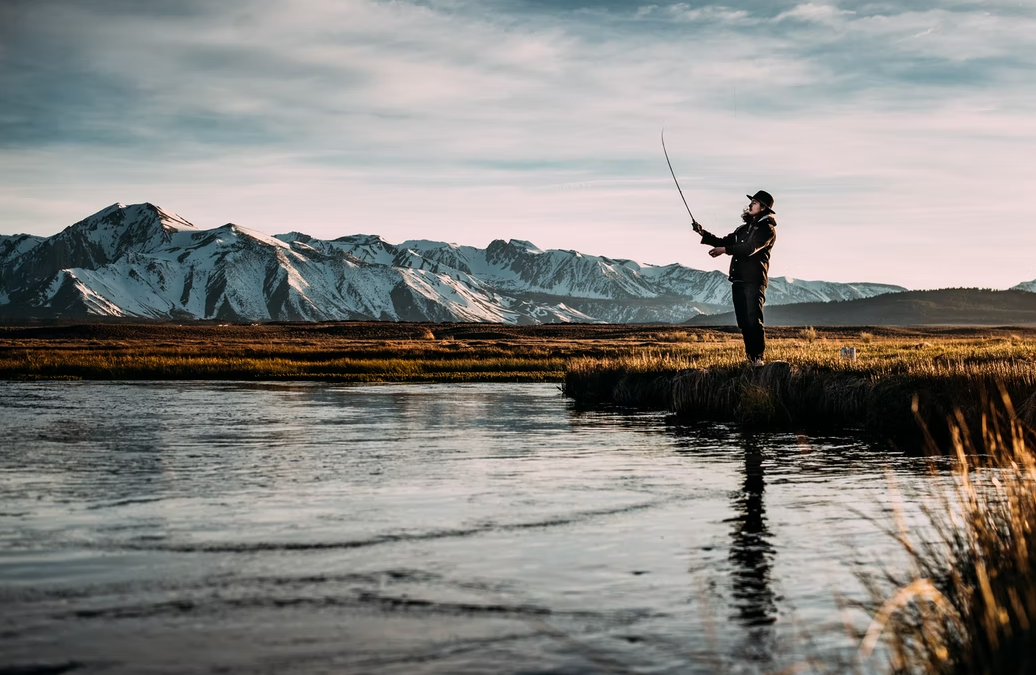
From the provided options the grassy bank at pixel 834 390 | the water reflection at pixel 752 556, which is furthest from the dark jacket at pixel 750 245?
the water reflection at pixel 752 556

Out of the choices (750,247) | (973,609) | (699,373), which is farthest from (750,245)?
(973,609)

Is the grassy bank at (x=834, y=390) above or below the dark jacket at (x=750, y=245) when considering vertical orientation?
below

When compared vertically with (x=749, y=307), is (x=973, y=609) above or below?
below

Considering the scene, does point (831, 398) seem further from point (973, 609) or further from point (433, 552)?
point (973, 609)

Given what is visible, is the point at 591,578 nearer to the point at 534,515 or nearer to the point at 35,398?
the point at 534,515

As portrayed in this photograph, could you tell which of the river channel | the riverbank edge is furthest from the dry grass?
the riverbank edge

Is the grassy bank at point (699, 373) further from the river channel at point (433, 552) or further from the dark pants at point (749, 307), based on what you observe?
the river channel at point (433, 552)

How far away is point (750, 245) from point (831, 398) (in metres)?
4.29

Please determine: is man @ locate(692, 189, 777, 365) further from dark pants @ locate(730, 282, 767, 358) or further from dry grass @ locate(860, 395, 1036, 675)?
dry grass @ locate(860, 395, 1036, 675)

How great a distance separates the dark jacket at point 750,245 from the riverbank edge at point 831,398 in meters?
3.14

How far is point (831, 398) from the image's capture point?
24562 millimetres

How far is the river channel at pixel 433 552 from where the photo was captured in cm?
712

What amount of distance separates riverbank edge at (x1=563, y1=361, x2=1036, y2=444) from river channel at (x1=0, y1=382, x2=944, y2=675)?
2338 mm

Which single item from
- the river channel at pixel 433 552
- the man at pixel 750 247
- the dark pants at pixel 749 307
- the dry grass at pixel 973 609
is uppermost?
the man at pixel 750 247
